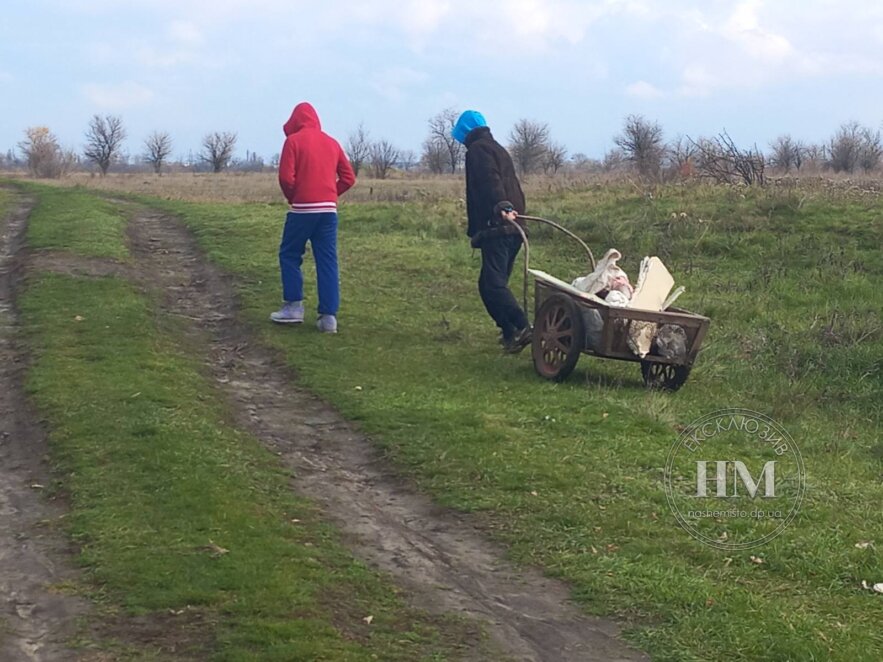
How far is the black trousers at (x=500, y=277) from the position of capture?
10.2 metres

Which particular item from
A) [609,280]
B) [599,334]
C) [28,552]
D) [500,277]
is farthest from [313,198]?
[28,552]

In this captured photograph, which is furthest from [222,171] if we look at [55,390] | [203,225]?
[55,390]

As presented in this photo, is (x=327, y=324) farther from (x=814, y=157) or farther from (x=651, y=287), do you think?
(x=814, y=157)

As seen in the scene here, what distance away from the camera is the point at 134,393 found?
8312 millimetres

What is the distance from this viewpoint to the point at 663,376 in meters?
9.42

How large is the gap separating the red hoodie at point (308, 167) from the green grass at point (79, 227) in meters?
5.47

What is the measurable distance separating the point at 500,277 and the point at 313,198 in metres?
2.13

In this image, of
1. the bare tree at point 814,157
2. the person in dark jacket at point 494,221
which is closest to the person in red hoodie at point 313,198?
the person in dark jacket at point 494,221

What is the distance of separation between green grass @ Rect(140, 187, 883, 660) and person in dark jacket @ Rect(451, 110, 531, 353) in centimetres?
46

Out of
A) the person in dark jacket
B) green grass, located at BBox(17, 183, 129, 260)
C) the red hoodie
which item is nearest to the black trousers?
the person in dark jacket

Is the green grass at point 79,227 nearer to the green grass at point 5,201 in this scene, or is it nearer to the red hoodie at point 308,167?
the green grass at point 5,201

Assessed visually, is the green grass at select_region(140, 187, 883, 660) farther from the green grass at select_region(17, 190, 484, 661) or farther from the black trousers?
the green grass at select_region(17, 190, 484, 661)

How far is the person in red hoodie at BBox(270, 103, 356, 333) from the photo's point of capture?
1092 cm

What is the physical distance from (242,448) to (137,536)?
5.70 feet
